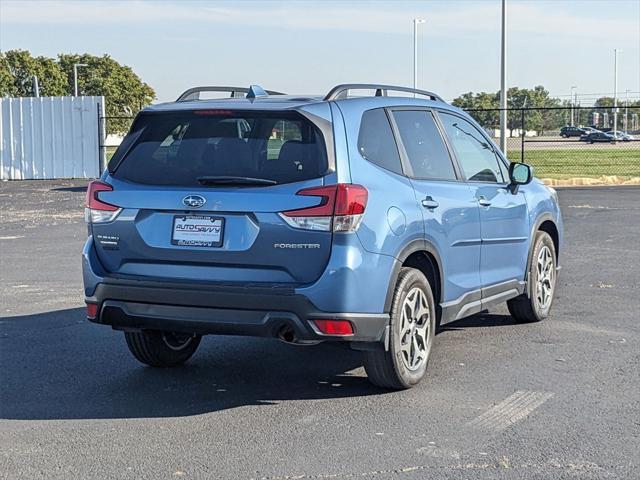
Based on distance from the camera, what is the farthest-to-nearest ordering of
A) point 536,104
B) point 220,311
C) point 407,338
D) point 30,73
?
point 536,104, point 30,73, point 407,338, point 220,311

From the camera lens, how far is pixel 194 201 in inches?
231

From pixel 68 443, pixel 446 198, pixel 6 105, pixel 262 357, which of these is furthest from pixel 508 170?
pixel 6 105

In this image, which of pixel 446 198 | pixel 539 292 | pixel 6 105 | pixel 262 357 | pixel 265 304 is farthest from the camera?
pixel 6 105

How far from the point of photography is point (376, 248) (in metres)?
5.88

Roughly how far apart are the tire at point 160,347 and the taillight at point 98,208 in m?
0.95

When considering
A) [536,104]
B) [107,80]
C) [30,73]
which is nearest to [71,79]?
[107,80]

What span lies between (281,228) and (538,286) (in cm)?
351

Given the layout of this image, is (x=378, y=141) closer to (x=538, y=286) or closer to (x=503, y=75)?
(x=538, y=286)

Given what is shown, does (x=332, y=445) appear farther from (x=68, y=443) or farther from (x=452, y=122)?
(x=452, y=122)

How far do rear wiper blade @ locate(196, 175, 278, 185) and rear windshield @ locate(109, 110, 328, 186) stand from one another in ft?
0.11

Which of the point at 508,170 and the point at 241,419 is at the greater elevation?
the point at 508,170

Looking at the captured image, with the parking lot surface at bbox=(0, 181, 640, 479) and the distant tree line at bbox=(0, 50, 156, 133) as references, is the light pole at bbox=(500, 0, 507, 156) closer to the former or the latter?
the parking lot surface at bbox=(0, 181, 640, 479)

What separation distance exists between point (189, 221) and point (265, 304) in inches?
26.2

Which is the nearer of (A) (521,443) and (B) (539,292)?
(A) (521,443)
